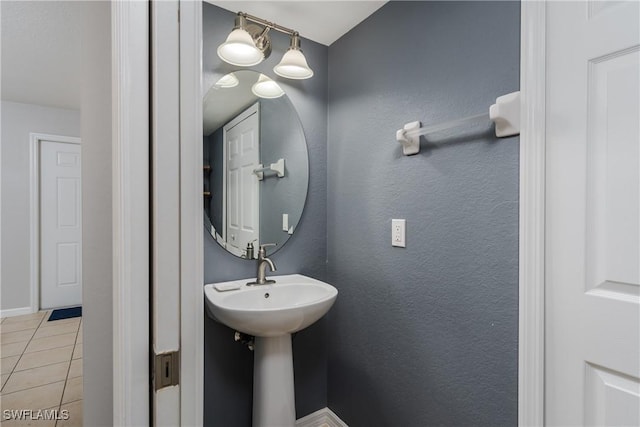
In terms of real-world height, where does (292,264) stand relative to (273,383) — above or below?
above

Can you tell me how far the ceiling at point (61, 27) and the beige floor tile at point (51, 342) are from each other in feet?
6.75

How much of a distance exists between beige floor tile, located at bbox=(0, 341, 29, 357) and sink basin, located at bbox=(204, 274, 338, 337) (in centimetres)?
188

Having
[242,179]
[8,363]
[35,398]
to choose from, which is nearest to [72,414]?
[35,398]

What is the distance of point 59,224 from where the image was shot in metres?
3.26

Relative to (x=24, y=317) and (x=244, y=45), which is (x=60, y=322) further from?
(x=244, y=45)

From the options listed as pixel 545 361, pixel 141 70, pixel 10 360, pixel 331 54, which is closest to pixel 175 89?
pixel 141 70

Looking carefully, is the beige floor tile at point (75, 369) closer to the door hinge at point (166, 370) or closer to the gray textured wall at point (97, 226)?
the gray textured wall at point (97, 226)

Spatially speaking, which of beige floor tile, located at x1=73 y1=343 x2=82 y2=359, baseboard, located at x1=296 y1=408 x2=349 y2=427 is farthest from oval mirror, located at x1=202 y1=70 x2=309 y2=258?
beige floor tile, located at x1=73 y1=343 x2=82 y2=359

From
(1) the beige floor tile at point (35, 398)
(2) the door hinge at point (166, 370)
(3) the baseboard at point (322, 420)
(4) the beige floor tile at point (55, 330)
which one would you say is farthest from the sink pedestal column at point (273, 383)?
(4) the beige floor tile at point (55, 330)

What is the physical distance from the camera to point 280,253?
64.2 inches

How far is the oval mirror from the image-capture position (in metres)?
1.48

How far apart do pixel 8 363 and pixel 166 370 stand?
2240 mm

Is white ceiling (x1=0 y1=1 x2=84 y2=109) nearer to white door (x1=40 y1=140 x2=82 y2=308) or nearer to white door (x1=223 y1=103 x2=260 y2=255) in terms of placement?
white door (x1=40 y1=140 x2=82 y2=308)

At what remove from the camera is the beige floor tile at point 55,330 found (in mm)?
2494
